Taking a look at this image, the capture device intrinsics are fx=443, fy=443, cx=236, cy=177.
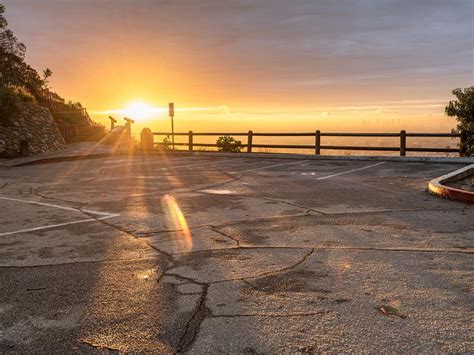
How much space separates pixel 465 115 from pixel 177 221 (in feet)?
52.4

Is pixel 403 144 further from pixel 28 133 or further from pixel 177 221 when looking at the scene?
pixel 28 133

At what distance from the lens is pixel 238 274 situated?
14.6 ft

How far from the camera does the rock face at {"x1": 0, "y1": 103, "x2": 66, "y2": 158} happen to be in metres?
21.9

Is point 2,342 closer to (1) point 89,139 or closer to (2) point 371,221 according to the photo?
(2) point 371,221

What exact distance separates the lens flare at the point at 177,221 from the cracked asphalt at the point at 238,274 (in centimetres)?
2

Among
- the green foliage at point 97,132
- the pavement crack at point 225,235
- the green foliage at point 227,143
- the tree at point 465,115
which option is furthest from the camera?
the green foliage at point 97,132

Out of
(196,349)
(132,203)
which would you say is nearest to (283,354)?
(196,349)

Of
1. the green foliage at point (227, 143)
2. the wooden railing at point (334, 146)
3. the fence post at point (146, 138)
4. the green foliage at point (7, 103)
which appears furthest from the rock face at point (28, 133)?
the green foliage at point (227, 143)

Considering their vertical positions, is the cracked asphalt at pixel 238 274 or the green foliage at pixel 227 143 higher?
the green foliage at pixel 227 143

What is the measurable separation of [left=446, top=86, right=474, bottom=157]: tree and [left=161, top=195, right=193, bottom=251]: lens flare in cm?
1377

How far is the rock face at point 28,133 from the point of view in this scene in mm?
21922

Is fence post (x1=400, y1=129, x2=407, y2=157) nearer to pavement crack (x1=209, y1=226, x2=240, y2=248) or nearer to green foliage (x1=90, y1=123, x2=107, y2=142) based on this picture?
pavement crack (x1=209, y1=226, x2=240, y2=248)

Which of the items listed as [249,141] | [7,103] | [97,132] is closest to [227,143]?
[249,141]

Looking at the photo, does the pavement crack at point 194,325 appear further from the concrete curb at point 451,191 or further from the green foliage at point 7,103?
the green foliage at point 7,103
